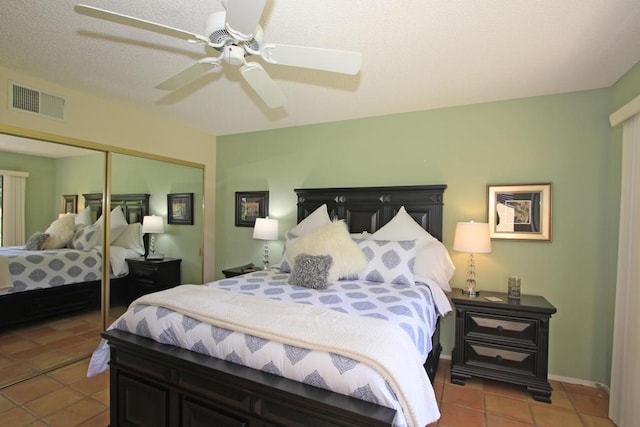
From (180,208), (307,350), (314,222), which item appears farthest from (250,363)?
(180,208)

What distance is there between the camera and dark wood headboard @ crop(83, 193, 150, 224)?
3227mm

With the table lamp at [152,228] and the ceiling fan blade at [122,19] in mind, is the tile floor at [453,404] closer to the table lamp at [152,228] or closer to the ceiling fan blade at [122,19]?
the table lamp at [152,228]

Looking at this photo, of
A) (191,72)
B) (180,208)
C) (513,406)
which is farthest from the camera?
(180,208)

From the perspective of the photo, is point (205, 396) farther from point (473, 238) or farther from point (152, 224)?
point (152, 224)

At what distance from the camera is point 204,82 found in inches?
109

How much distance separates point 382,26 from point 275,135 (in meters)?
2.48

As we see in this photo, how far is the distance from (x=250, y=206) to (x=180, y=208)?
36.1 inches

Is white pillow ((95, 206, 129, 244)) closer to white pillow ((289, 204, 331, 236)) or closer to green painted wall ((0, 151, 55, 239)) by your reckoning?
green painted wall ((0, 151, 55, 239))

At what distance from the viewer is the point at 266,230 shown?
3857mm

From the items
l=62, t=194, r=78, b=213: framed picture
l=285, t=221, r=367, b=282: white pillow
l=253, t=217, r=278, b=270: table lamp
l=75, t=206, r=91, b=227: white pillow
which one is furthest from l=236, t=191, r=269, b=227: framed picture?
l=62, t=194, r=78, b=213: framed picture

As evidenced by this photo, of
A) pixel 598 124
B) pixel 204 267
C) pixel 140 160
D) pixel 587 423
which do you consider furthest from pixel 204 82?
pixel 587 423

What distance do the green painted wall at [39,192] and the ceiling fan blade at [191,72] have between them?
5.82 feet

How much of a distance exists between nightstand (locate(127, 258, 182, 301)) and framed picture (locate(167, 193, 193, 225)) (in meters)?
0.52

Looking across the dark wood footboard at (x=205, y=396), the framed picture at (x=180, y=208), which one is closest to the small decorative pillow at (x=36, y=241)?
the framed picture at (x=180, y=208)
